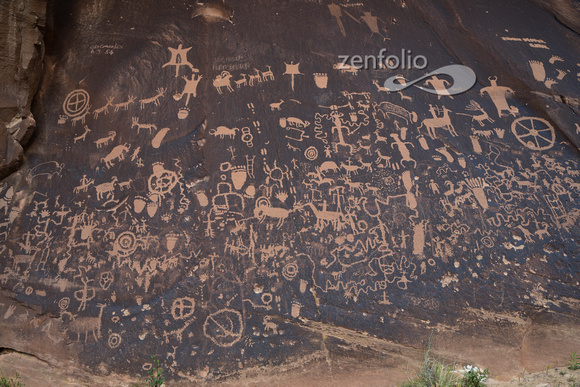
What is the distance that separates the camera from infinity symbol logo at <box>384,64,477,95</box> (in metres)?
4.38

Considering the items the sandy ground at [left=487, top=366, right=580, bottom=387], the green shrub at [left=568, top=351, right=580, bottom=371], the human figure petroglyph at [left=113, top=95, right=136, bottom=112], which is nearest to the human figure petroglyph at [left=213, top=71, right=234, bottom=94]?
the human figure petroglyph at [left=113, top=95, right=136, bottom=112]

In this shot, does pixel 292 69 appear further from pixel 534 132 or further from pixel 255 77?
pixel 534 132

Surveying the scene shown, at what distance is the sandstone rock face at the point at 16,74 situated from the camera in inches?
153

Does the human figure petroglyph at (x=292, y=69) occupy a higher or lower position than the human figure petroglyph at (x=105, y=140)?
higher

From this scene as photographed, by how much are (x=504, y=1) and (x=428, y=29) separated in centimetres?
96

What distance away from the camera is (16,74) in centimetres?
396

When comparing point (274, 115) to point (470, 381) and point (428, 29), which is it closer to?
point (428, 29)

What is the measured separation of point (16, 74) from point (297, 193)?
A: 2.60 meters

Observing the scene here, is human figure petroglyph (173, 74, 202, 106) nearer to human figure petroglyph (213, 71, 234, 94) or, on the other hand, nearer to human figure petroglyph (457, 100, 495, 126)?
human figure petroglyph (213, 71, 234, 94)

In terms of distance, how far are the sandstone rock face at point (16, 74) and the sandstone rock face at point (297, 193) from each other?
16 cm

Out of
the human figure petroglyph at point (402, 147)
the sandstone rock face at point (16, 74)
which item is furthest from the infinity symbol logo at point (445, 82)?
the sandstone rock face at point (16, 74)

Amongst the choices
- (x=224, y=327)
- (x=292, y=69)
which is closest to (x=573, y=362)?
(x=224, y=327)

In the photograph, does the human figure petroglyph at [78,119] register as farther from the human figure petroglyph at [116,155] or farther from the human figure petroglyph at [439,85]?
the human figure petroglyph at [439,85]

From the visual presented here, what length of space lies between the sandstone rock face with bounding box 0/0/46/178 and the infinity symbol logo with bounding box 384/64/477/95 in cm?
319
